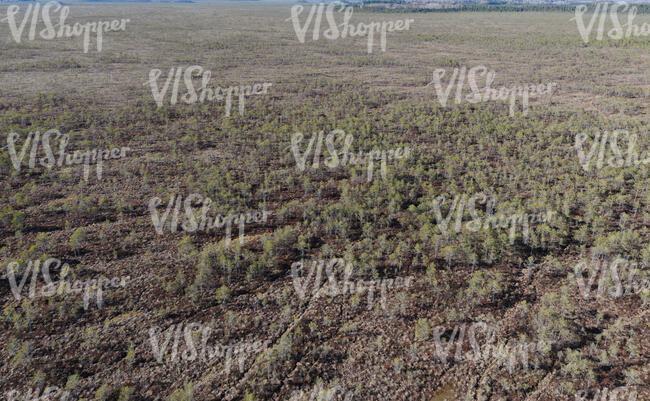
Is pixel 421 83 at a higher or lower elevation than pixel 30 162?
higher

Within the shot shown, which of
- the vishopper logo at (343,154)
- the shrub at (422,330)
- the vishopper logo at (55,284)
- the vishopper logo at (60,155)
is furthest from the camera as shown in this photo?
the vishopper logo at (343,154)

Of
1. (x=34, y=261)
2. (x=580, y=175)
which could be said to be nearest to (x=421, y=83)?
(x=580, y=175)

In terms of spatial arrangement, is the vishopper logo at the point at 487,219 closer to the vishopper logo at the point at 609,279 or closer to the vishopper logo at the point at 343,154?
the vishopper logo at the point at 609,279

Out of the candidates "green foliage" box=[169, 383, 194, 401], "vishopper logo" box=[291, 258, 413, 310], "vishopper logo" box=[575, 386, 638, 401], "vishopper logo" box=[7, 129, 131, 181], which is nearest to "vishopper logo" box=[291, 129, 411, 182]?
"vishopper logo" box=[291, 258, 413, 310]

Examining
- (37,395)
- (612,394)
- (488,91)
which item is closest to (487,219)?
(612,394)

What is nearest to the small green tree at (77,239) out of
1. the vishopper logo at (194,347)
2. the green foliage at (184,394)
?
the vishopper logo at (194,347)

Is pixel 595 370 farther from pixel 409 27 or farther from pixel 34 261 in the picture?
pixel 409 27
